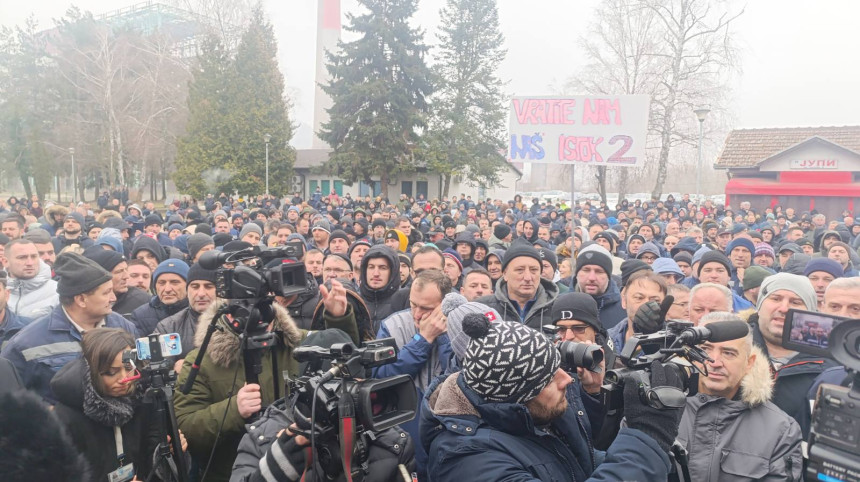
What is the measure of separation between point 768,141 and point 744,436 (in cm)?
3190

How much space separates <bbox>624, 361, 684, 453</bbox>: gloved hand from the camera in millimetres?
1935

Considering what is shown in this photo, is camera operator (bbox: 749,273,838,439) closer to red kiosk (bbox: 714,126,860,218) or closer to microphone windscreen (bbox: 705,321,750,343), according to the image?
microphone windscreen (bbox: 705,321,750,343)

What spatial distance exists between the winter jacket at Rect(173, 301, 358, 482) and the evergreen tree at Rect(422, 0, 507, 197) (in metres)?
31.4

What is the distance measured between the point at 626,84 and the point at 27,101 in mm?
44594

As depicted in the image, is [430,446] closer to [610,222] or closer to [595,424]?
[595,424]

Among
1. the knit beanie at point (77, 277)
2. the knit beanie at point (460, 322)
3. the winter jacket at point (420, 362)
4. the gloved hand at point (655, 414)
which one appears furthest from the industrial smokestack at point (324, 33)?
the gloved hand at point (655, 414)

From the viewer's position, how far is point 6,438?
1.23 meters

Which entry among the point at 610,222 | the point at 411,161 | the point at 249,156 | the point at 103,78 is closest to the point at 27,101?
the point at 103,78

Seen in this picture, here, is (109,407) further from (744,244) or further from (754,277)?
(744,244)

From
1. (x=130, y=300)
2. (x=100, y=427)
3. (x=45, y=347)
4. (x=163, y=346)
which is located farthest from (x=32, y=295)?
(x=163, y=346)

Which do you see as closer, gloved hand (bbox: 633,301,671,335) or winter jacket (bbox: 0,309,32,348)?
gloved hand (bbox: 633,301,671,335)

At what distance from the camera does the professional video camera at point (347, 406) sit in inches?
72.7

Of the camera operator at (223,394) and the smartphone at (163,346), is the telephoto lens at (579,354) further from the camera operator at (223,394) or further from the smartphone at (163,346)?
the smartphone at (163,346)

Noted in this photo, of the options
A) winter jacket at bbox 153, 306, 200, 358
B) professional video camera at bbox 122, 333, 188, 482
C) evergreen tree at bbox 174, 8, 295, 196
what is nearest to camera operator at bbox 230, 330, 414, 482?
professional video camera at bbox 122, 333, 188, 482
